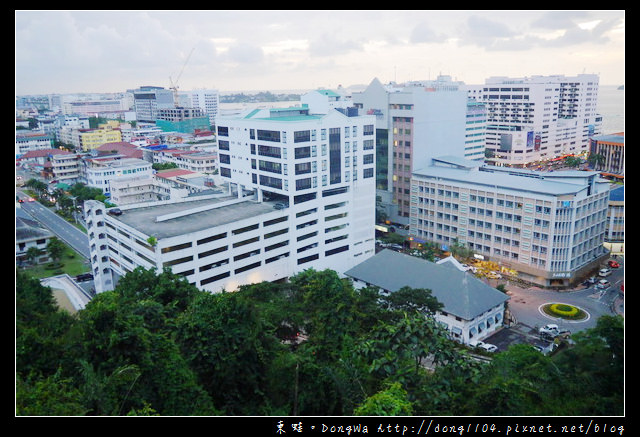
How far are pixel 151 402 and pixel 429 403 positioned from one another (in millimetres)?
5769

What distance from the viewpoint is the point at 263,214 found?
25.3m

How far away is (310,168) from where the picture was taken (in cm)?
2644

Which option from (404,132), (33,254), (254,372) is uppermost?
(404,132)

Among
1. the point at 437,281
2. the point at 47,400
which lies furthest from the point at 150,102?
the point at 47,400

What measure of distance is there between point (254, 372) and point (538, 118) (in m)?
66.0

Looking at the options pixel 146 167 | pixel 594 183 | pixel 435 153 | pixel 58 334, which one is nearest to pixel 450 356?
pixel 58 334

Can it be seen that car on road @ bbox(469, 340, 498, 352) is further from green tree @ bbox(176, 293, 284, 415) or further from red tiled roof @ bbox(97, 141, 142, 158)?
red tiled roof @ bbox(97, 141, 142, 158)

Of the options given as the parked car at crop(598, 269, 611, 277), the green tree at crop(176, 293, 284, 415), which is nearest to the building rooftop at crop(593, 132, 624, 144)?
the parked car at crop(598, 269, 611, 277)

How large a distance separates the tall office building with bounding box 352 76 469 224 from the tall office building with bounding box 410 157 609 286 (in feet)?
10.0

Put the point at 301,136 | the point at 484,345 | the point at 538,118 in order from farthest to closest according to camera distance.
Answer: the point at 538,118
the point at 301,136
the point at 484,345

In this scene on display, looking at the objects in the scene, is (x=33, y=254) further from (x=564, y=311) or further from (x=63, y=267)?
(x=564, y=311)

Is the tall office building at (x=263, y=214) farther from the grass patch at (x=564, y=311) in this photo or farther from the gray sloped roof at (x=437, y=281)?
the grass patch at (x=564, y=311)
